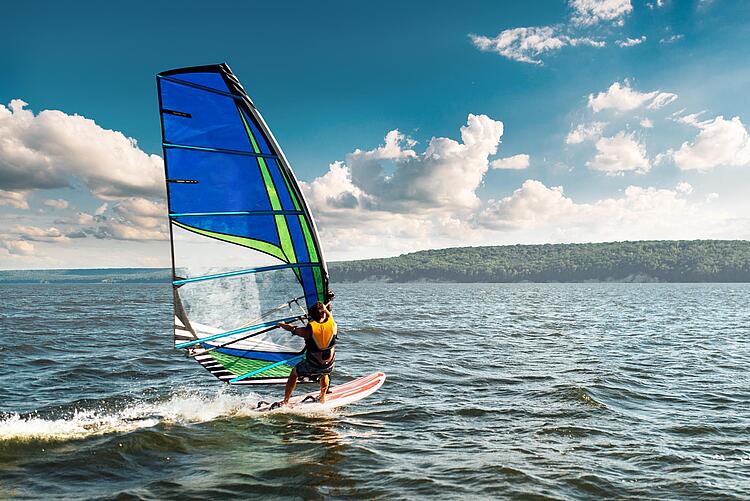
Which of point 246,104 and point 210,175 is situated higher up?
point 246,104

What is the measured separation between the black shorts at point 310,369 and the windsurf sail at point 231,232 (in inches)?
19.2

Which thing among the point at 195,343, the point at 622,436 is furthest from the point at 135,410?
the point at 622,436

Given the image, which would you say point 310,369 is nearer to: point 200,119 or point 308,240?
point 308,240

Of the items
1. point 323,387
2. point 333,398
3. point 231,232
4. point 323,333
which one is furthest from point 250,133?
point 333,398

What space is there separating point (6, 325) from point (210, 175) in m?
25.5

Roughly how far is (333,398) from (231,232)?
13.0 feet

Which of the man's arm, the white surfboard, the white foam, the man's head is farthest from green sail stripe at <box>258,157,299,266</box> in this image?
the white foam

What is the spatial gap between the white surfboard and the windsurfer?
73 cm

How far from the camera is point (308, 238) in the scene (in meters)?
9.46

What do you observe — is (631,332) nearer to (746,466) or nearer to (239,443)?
(746,466)

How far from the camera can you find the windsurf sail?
8.23m

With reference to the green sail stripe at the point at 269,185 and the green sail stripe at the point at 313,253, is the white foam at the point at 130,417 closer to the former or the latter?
the green sail stripe at the point at 313,253

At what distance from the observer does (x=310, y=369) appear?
9.89 metres

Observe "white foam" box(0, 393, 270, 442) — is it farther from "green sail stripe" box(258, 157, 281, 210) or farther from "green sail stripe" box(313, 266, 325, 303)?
"green sail stripe" box(258, 157, 281, 210)
